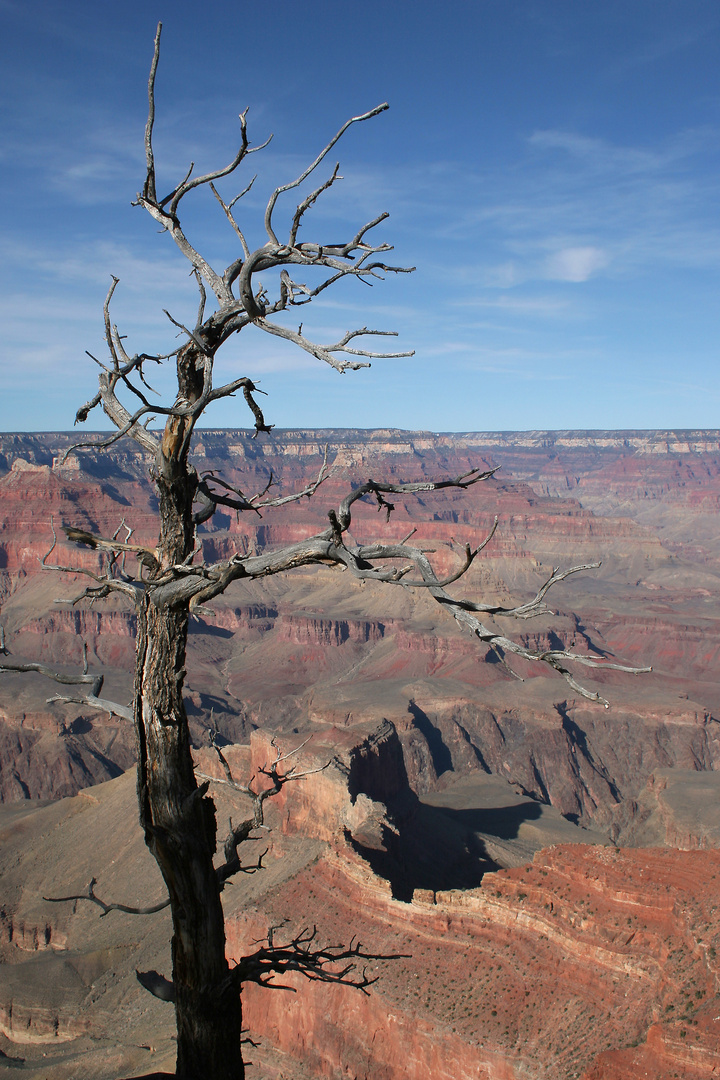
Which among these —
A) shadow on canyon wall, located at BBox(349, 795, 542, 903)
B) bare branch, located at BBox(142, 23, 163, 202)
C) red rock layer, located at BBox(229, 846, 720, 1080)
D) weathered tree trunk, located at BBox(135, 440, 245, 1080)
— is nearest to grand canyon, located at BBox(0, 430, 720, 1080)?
red rock layer, located at BBox(229, 846, 720, 1080)

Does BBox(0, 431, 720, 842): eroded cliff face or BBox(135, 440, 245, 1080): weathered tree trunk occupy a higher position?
BBox(135, 440, 245, 1080): weathered tree trunk

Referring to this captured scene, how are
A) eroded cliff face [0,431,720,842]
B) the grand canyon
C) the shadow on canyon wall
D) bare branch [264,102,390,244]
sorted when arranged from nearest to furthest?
bare branch [264,102,390,244]
the grand canyon
the shadow on canyon wall
eroded cliff face [0,431,720,842]

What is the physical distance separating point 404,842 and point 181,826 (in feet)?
129

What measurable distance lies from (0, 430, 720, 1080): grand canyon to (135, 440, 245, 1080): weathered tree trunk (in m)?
1.07

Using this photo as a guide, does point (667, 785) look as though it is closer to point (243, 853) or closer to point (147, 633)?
point (243, 853)

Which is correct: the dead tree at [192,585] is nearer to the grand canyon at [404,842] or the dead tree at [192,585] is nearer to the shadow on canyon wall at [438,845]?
the grand canyon at [404,842]

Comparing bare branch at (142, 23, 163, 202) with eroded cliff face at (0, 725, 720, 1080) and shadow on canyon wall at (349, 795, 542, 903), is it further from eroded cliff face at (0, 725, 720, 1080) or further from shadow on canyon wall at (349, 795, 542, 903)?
shadow on canyon wall at (349, 795, 542, 903)

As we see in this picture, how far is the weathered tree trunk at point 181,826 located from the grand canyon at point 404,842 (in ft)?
3.51

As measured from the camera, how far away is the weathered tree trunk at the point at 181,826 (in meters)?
5.58

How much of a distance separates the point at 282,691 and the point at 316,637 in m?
15.4

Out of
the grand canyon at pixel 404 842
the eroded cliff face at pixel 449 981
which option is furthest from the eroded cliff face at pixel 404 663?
the eroded cliff face at pixel 449 981

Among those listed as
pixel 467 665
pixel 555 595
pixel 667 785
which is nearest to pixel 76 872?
pixel 667 785

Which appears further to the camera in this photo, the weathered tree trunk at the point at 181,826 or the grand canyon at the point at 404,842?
the grand canyon at the point at 404,842

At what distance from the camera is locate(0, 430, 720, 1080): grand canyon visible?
871 inches
